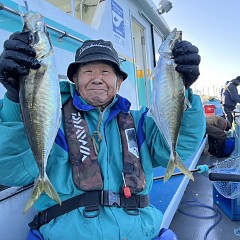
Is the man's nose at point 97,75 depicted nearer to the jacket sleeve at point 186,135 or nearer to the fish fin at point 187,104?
the jacket sleeve at point 186,135

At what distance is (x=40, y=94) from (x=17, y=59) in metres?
0.17

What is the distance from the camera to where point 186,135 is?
71.2 inches

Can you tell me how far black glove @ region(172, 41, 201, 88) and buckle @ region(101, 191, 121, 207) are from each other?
827mm

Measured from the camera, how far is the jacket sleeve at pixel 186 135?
5.61 feet

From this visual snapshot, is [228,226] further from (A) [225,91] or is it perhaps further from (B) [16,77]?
(A) [225,91]

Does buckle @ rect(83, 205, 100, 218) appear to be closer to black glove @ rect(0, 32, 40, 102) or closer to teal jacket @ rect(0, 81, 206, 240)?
teal jacket @ rect(0, 81, 206, 240)

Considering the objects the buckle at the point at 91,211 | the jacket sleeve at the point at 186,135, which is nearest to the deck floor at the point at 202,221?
the jacket sleeve at the point at 186,135

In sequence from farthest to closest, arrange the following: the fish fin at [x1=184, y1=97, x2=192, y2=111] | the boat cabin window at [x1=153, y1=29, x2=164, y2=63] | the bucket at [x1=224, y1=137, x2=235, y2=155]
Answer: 1. the boat cabin window at [x1=153, y1=29, x2=164, y2=63]
2. the bucket at [x1=224, y1=137, x2=235, y2=155]
3. the fish fin at [x1=184, y1=97, x2=192, y2=111]

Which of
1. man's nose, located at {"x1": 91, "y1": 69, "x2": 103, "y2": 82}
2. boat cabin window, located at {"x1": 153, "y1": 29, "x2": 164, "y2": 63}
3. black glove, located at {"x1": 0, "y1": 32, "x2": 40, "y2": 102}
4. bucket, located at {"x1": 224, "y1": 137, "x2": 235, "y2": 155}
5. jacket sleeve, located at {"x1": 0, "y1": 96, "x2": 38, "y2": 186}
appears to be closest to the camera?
black glove, located at {"x1": 0, "y1": 32, "x2": 40, "y2": 102}

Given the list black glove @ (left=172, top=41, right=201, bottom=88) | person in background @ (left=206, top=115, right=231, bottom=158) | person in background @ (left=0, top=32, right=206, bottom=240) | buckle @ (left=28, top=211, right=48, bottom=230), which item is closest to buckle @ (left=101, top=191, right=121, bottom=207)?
person in background @ (left=0, top=32, right=206, bottom=240)

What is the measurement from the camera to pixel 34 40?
48.5 inches

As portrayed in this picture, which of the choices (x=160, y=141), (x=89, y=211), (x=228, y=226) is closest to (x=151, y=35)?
(x=228, y=226)

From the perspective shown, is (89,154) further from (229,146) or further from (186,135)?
(229,146)

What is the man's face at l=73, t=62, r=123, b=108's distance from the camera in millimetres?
1808
